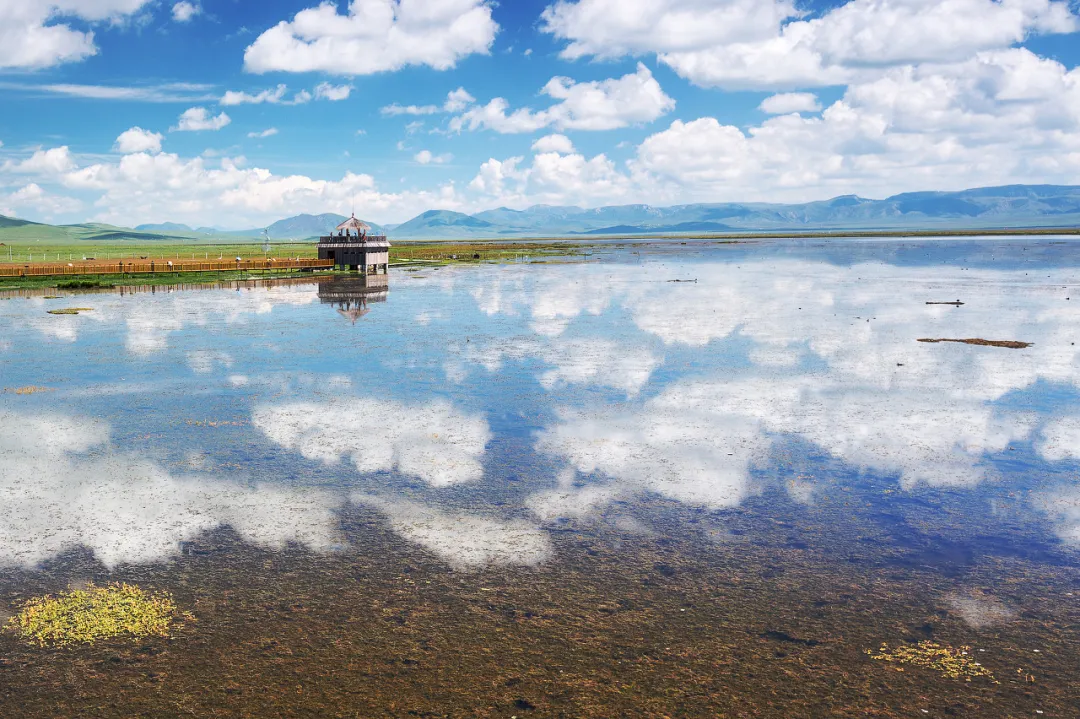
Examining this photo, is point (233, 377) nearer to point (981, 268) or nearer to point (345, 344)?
point (345, 344)

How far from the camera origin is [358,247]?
77562 millimetres

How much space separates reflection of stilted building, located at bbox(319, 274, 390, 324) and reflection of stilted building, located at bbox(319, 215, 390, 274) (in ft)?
12.1

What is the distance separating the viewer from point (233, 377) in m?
23.1

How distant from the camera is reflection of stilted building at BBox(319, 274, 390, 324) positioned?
4266cm

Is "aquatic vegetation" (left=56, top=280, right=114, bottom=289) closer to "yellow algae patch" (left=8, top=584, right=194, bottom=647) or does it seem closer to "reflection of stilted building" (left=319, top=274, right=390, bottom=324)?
"reflection of stilted building" (left=319, top=274, right=390, bottom=324)

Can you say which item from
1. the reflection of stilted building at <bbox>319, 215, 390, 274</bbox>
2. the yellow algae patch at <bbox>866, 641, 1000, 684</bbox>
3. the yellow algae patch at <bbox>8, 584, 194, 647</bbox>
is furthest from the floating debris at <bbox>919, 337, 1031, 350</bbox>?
the reflection of stilted building at <bbox>319, 215, 390, 274</bbox>

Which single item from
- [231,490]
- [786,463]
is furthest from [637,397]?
[231,490]

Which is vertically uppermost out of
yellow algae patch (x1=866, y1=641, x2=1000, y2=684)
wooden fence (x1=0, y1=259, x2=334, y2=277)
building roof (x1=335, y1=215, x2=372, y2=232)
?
building roof (x1=335, y1=215, x2=372, y2=232)

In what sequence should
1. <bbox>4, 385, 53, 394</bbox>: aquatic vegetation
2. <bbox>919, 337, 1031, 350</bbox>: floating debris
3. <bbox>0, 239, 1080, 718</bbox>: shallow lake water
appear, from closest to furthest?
<bbox>0, 239, 1080, 718</bbox>: shallow lake water, <bbox>4, 385, 53, 394</bbox>: aquatic vegetation, <bbox>919, 337, 1031, 350</bbox>: floating debris

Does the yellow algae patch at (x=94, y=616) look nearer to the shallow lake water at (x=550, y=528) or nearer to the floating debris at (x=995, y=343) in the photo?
the shallow lake water at (x=550, y=528)

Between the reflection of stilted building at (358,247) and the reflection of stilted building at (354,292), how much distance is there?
3.69 meters

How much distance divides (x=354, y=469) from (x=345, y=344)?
15993 mm

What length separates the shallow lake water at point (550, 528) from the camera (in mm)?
7867

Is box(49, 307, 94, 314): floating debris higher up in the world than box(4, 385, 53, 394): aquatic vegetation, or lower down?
higher up
